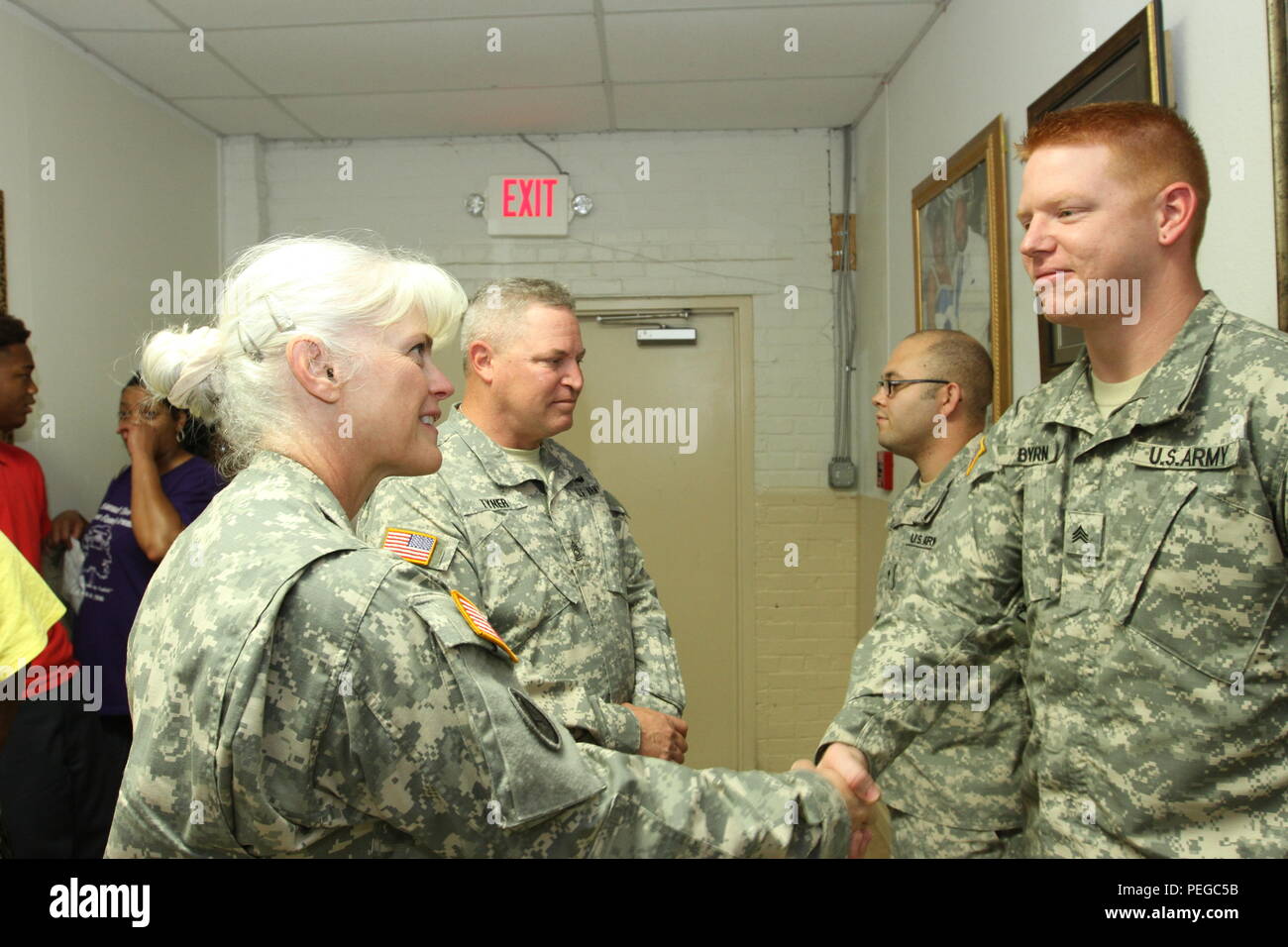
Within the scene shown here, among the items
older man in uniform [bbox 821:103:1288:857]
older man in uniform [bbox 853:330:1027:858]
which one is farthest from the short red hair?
older man in uniform [bbox 853:330:1027:858]

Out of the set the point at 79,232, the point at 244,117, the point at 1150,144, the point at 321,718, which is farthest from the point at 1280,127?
the point at 244,117

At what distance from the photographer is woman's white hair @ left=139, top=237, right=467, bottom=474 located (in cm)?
112

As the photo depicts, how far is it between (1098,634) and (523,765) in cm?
84

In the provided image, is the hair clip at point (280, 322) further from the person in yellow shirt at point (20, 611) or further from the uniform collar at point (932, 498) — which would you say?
the uniform collar at point (932, 498)

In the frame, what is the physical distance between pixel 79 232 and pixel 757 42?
2490 mm

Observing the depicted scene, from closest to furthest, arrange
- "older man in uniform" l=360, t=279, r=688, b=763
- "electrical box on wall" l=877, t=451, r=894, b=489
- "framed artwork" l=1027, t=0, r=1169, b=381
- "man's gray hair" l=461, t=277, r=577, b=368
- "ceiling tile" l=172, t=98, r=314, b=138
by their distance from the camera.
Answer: "framed artwork" l=1027, t=0, r=1169, b=381 → "older man in uniform" l=360, t=279, r=688, b=763 → "man's gray hair" l=461, t=277, r=577, b=368 → "electrical box on wall" l=877, t=451, r=894, b=489 → "ceiling tile" l=172, t=98, r=314, b=138

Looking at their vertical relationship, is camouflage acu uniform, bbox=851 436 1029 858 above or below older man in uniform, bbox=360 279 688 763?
below

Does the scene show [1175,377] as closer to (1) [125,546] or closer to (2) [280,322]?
(2) [280,322]

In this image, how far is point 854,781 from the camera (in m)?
1.44

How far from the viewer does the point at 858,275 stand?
4.07m

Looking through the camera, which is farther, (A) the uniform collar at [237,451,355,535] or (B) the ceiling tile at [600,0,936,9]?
(B) the ceiling tile at [600,0,936,9]

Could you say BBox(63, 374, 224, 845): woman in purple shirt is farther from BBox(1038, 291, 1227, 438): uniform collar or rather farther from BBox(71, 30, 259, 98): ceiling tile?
BBox(1038, 291, 1227, 438): uniform collar
